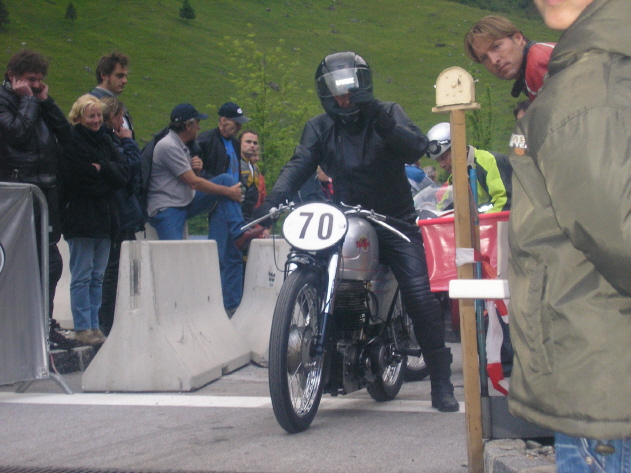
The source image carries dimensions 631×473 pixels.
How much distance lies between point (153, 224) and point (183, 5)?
3088 inches

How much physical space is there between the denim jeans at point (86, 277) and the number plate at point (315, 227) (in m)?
2.62

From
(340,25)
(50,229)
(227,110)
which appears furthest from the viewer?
(340,25)

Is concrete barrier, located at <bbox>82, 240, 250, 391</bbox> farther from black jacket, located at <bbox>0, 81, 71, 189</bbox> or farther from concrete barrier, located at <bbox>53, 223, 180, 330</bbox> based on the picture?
concrete barrier, located at <bbox>53, 223, 180, 330</bbox>

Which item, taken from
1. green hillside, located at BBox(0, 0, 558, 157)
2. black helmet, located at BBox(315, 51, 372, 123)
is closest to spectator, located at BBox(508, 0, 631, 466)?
black helmet, located at BBox(315, 51, 372, 123)

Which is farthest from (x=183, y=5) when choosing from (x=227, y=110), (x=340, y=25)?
(x=227, y=110)

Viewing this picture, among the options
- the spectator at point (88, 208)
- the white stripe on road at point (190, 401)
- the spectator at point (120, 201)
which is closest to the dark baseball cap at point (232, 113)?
the spectator at point (120, 201)

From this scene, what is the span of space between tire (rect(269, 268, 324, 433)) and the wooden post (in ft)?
4.39

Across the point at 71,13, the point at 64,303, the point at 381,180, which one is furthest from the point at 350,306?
the point at 71,13

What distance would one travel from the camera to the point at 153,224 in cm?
795

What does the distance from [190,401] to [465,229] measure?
2898mm

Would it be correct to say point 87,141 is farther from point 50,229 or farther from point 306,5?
point 306,5

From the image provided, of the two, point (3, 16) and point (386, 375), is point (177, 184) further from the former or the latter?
point (3, 16)

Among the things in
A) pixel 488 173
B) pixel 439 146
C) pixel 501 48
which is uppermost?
pixel 501 48

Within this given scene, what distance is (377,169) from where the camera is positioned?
5176mm
